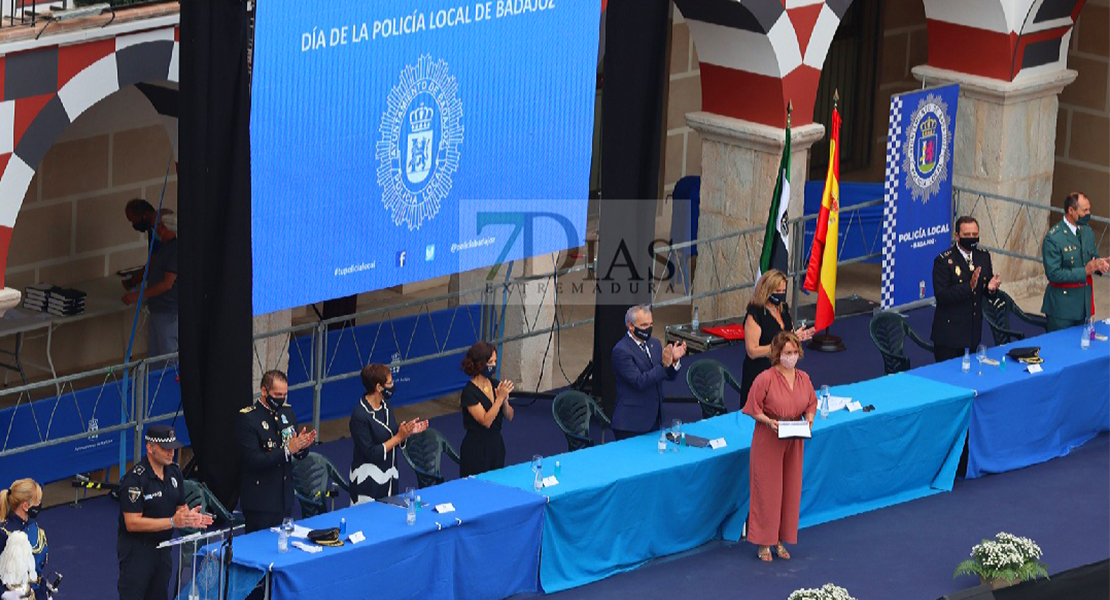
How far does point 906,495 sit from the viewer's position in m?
13.6

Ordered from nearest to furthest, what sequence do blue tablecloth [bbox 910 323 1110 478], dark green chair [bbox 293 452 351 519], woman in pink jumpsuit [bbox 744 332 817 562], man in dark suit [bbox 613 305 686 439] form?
dark green chair [bbox 293 452 351 519] → woman in pink jumpsuit [bbox 744 332 817 562] → man in dark suit [bbox 613 305 686 439] → blue tablecloth [bbox 910 323 1110 478]

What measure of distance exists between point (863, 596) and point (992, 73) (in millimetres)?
6948

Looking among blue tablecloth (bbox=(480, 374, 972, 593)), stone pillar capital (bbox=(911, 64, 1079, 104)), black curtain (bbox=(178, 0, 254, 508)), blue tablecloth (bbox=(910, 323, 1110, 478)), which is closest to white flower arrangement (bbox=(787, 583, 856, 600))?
blue tablecloth (bbox=(480, 374, 972, 593))

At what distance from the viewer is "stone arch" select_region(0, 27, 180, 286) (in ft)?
39.8

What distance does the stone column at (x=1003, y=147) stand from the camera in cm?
1778

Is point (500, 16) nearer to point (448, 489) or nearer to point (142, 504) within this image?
point (448, 489)

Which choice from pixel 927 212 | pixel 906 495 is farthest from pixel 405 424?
pixel 927 212

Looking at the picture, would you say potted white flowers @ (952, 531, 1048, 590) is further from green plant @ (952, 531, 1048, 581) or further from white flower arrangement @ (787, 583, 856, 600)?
white flower arrangement @ (787, 583, 856, 600)

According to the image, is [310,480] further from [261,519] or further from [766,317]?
[766,317]

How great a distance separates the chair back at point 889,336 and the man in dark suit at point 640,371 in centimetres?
251

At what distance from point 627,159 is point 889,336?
7.60 ft

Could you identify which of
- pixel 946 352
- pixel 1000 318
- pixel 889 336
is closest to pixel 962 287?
pixel 946 352

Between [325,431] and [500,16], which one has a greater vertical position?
[500,16]

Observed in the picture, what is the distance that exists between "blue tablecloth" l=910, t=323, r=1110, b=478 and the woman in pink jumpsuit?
1.98 meters
